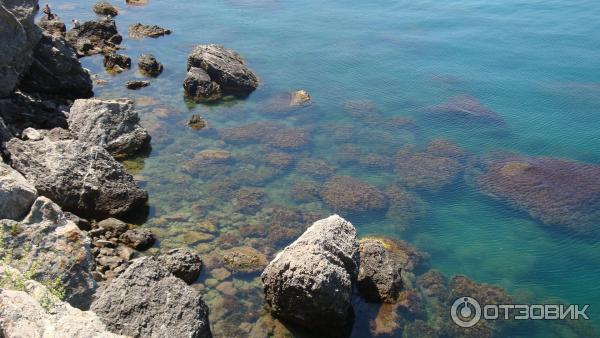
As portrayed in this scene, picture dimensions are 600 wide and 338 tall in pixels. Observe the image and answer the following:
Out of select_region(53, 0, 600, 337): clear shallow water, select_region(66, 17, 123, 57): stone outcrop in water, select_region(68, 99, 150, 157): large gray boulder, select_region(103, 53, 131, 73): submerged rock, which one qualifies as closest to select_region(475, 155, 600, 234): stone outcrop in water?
select_region(53, 0, 600, 337): clear shallow water

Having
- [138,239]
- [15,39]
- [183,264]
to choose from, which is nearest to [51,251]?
[183,264]

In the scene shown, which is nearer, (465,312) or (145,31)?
(465,312)

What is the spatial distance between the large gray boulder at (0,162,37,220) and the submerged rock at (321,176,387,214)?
11.4 metres

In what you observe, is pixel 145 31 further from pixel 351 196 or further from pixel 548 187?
pixel 548 187

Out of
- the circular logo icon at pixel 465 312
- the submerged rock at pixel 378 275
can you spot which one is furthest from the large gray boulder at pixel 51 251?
the circular logo icon at pixel 465 312

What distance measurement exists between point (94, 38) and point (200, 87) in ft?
36.4

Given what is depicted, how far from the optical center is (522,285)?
1688 centimetres

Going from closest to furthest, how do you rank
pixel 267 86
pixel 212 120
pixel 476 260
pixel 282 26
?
pixel 476 260 → pixel 212 120 → pixel 267 86 → pixel 282 26

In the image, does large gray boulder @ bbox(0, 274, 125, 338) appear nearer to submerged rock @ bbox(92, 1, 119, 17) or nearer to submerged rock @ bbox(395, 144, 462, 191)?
submerged rock @ bbox(395, 144, 462, 191)

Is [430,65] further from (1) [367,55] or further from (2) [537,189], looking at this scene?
(2) [537,189]

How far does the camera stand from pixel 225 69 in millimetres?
30062

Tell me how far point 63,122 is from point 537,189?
20732mm

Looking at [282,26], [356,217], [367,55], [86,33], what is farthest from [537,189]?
[86,33]

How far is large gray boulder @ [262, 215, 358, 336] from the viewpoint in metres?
13.2
